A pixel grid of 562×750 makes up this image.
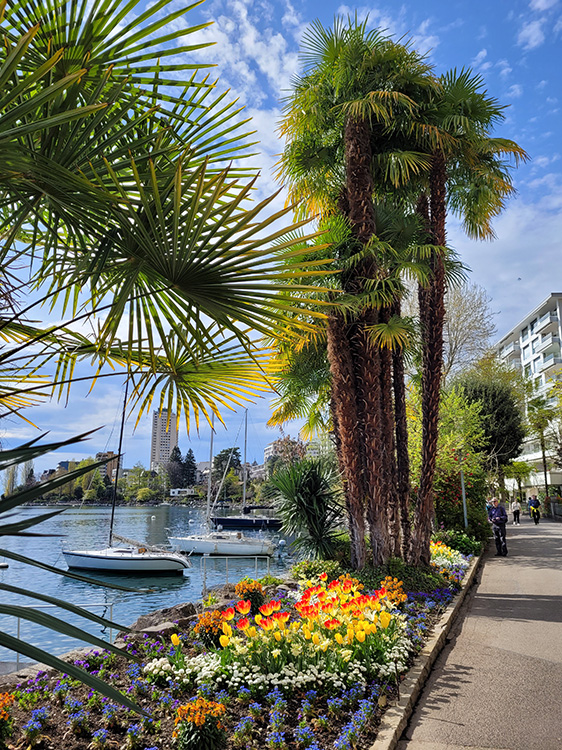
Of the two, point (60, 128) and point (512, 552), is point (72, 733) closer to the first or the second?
point (60, 128)

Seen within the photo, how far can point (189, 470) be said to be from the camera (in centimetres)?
10938

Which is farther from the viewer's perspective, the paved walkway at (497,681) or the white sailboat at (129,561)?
the white sailboat at (129,561)

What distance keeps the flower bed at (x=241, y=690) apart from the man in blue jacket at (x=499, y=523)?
397 inches

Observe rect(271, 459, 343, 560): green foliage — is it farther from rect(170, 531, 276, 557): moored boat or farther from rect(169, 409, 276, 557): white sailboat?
rect(170, 531, 276, 557): moored boat

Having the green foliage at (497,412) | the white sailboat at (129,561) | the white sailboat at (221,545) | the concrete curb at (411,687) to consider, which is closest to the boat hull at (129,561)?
the white sailboat at (129,561)

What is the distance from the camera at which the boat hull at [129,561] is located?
23625mm

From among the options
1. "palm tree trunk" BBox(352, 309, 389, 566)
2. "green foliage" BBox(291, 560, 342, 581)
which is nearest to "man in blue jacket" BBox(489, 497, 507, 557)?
"palm tree trunk" BBox(352, 309, 389, 566)

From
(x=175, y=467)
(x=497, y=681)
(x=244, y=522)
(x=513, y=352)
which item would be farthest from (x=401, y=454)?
(x=175, y=467)

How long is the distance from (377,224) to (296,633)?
8.14 metres

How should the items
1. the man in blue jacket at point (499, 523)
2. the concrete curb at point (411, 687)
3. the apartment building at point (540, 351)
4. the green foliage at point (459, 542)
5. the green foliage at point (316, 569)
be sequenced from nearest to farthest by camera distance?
the concrete curb at point (411, 687) → the green foliage at point (316, 569) → the green foliage at point (459, 542) → the man in blue jacket at point (499, 523) → the apartment building at point (540, 351)

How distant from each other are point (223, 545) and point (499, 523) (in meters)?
16.6

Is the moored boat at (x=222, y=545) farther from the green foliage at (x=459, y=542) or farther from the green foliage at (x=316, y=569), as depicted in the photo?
the green foliage at (x=316, y=569)

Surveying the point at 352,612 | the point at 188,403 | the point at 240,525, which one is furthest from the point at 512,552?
the point at 240,525

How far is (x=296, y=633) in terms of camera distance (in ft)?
17.1
